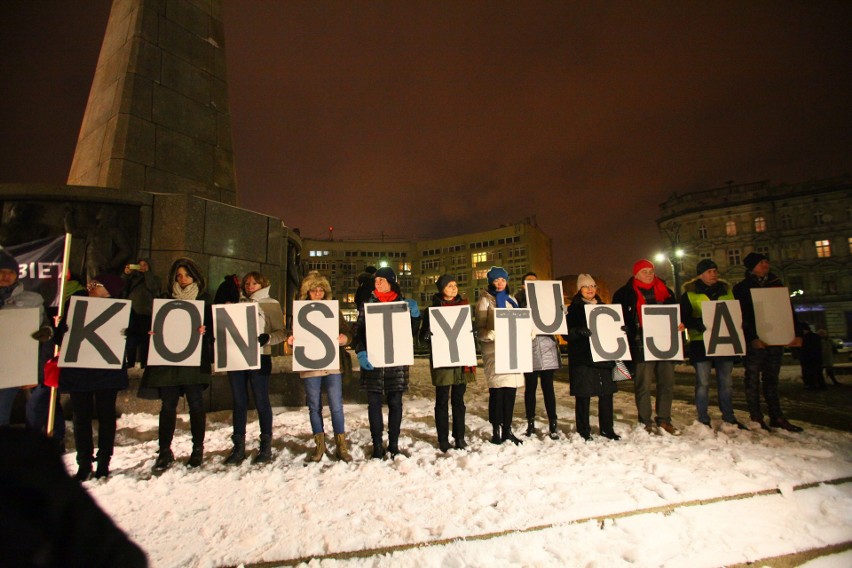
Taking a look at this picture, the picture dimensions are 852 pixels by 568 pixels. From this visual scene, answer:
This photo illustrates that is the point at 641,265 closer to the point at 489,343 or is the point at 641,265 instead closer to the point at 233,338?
the point at 489,343

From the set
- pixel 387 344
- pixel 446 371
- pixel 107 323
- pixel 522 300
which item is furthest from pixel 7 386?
pixel 522 300

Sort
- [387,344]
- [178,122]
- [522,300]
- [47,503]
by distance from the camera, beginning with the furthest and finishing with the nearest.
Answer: [178,122], [522,300], [387,344], [47,503]

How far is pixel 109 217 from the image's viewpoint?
6.52 m

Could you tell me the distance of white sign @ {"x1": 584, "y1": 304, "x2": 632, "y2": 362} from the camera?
5.62 meters

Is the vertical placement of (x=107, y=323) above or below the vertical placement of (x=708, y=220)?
below

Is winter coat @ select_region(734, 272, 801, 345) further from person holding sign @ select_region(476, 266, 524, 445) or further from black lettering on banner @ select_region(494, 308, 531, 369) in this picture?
person holding sign @ select_region(476, 266, 524, 445)

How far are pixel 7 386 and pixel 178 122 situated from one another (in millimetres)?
6028

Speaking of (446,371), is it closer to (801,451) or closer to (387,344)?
(387,344)

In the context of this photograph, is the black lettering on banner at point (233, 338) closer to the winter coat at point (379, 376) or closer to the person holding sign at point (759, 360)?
the winter coat at point (379, 376)

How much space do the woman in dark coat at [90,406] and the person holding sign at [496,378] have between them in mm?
3894

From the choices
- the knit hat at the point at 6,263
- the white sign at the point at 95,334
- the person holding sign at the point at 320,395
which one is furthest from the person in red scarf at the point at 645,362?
the knit hat at the point at 6,263

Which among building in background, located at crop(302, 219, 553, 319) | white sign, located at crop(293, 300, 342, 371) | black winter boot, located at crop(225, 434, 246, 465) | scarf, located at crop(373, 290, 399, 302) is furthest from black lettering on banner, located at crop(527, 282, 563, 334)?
building in background, located at crop(302, 219, 553, 319)

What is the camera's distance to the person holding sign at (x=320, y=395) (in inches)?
189

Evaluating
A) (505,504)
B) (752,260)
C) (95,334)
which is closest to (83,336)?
(95,334)
